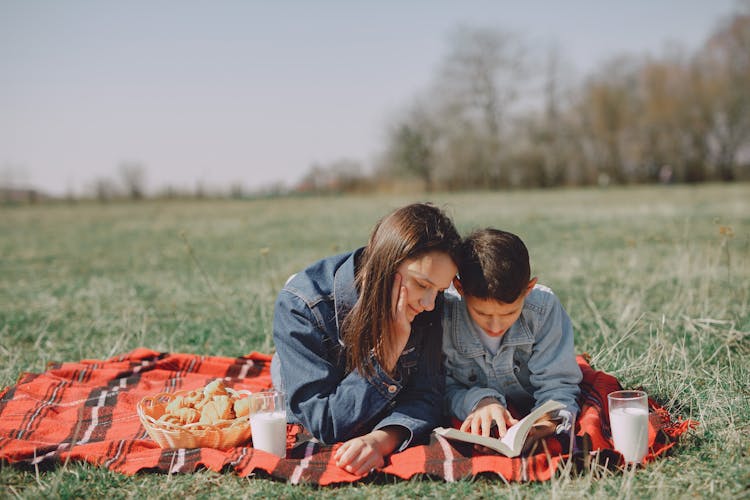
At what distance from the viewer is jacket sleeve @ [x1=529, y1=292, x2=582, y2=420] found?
319 centimetres

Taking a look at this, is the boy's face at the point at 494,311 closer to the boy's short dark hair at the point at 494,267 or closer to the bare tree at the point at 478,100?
the boy's short dark hair at the point at 494,267

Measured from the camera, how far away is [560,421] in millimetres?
2975

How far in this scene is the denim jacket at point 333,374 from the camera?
297 centimetres

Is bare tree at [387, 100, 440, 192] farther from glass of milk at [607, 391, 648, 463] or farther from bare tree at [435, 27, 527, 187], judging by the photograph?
glass of milk at [607, 391, 648, 463]

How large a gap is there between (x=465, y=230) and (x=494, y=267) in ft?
10.0

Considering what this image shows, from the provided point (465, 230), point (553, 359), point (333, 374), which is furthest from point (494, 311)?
point (465, 230)

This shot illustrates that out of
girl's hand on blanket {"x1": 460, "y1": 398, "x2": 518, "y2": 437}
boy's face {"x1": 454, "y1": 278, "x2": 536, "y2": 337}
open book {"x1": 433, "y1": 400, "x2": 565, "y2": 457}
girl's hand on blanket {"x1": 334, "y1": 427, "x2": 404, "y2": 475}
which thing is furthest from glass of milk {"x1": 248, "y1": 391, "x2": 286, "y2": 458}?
boy's face {"x1": 454, "y1": 278, "x2": 536, "y2": 337}

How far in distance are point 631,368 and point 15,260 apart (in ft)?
32.0

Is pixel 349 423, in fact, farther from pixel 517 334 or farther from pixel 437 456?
pixel 517 334

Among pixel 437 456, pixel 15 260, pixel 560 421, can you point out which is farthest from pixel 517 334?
pixel 15 260

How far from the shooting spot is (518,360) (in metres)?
3.36

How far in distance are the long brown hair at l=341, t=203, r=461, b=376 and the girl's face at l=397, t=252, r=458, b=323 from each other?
0.10 feet

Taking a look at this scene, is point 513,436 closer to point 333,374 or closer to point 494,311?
point 494,311

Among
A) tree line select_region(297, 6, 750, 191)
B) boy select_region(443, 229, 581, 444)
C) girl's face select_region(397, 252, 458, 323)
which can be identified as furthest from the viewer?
tree line select_region(297, 6, 750, 191)
